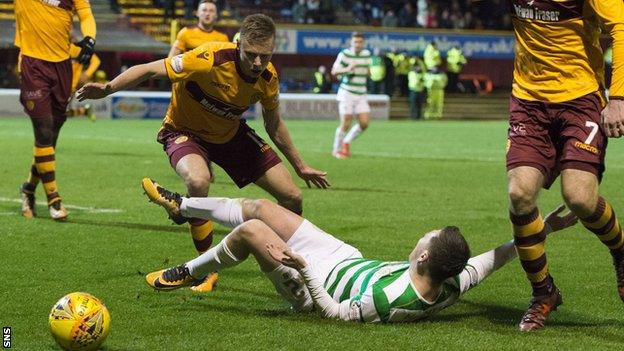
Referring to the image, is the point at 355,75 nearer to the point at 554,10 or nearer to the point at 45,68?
the point at 45,68

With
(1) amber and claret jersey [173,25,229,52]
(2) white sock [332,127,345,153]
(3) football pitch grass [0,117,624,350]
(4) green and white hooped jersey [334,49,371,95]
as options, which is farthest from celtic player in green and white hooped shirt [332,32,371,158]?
(1) amber and claret jersey [173,25,229,52]

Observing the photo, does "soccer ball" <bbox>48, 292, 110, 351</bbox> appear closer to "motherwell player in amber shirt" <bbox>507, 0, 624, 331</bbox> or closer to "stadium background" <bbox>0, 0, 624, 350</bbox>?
"stadium background" <bbox>0, 0, 624, 350</bbox>

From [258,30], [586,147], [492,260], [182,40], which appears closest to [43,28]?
[182,40]

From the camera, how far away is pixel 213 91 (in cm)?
851

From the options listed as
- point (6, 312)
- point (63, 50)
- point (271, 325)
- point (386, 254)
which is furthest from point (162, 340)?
point (63, 50)

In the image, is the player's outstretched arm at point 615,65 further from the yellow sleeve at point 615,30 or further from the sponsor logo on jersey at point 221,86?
the sponsor logo on jersey at point 221,86

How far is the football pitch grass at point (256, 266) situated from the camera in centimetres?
688

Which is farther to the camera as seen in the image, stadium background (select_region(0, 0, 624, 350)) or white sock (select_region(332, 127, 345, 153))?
white sock (select_region(332, 127, 345, 153))

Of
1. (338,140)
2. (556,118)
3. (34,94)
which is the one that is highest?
(556,118)

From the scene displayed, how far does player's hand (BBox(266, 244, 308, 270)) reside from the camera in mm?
6871

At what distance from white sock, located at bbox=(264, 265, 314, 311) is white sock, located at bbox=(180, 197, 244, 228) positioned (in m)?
0.46

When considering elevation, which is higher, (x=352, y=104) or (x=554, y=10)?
(x=554, y=10)

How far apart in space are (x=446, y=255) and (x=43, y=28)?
7.16 meters

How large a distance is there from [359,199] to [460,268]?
8188 millimetres
